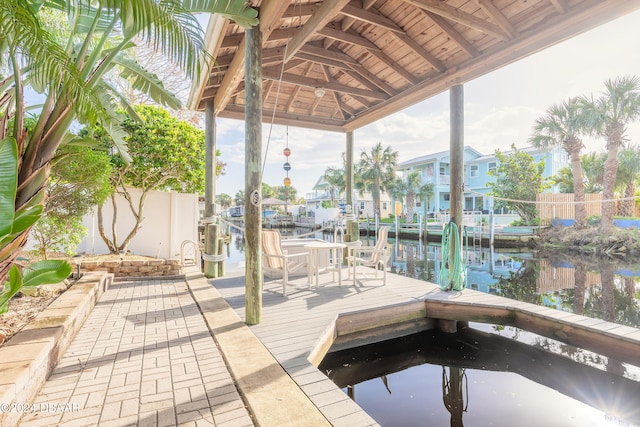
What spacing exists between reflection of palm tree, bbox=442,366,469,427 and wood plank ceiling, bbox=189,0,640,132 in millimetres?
3590

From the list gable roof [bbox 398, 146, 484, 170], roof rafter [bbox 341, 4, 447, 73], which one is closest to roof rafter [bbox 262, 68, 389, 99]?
roof rafter [bbox 341, 4, 447, 73]

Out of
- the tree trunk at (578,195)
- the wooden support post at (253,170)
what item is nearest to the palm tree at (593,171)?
the tree trunk at (578,195)

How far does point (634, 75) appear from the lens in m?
12.2

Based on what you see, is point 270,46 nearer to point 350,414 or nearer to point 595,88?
point 350,414

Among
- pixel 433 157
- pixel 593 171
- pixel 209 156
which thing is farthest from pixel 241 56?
pixel 433 157

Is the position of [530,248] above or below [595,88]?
below

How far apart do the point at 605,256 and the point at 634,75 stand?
6992mm

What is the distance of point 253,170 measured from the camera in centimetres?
331

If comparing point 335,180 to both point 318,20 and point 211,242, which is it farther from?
point 318,20

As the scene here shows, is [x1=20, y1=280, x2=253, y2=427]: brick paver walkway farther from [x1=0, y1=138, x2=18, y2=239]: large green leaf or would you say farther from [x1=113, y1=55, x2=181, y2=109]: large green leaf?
[x1=113, y1=55, x2=181, y2=109]: large green leaf

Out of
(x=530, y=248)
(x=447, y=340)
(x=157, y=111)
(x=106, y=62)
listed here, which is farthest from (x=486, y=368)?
(x=530, y=248)

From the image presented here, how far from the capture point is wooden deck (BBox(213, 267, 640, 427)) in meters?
2.81

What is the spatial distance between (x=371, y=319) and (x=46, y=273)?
320cm

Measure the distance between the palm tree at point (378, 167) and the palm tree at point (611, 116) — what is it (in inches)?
520
